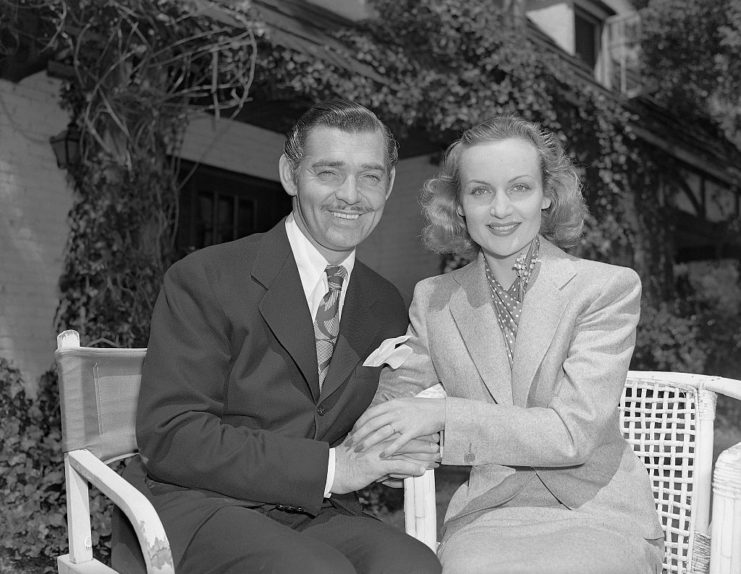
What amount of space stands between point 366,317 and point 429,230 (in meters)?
0.43

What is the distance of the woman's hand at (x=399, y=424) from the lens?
6.12ft

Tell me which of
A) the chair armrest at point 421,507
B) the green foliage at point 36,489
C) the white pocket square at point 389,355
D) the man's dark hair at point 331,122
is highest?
the man's dark hair at point 331,122

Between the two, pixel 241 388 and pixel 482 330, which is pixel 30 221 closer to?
pixel 241 388

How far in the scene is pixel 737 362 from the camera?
956cm

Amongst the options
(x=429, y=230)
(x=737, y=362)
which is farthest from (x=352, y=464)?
(x=737, y=362)

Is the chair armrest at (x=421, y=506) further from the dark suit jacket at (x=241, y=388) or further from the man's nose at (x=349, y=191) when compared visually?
the man's nose at (x=349, y=191)

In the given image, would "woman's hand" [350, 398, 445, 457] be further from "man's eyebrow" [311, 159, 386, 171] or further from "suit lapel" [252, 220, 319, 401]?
"man's eyebrow" [311, 159, 386, 171]

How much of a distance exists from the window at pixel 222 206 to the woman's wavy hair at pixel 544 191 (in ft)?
15.2

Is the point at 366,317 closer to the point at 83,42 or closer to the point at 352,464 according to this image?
the point at 352,464

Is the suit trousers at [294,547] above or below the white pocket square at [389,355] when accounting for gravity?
below

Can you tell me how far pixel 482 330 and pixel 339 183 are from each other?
54cm

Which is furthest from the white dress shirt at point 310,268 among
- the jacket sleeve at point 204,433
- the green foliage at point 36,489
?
the green foliage at point 36,489

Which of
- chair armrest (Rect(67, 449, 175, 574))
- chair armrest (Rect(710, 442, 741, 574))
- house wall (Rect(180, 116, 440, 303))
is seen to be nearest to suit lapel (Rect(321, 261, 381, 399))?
chair armrest (Rect(67, 449, 175, 574))

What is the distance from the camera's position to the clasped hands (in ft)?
6.12
